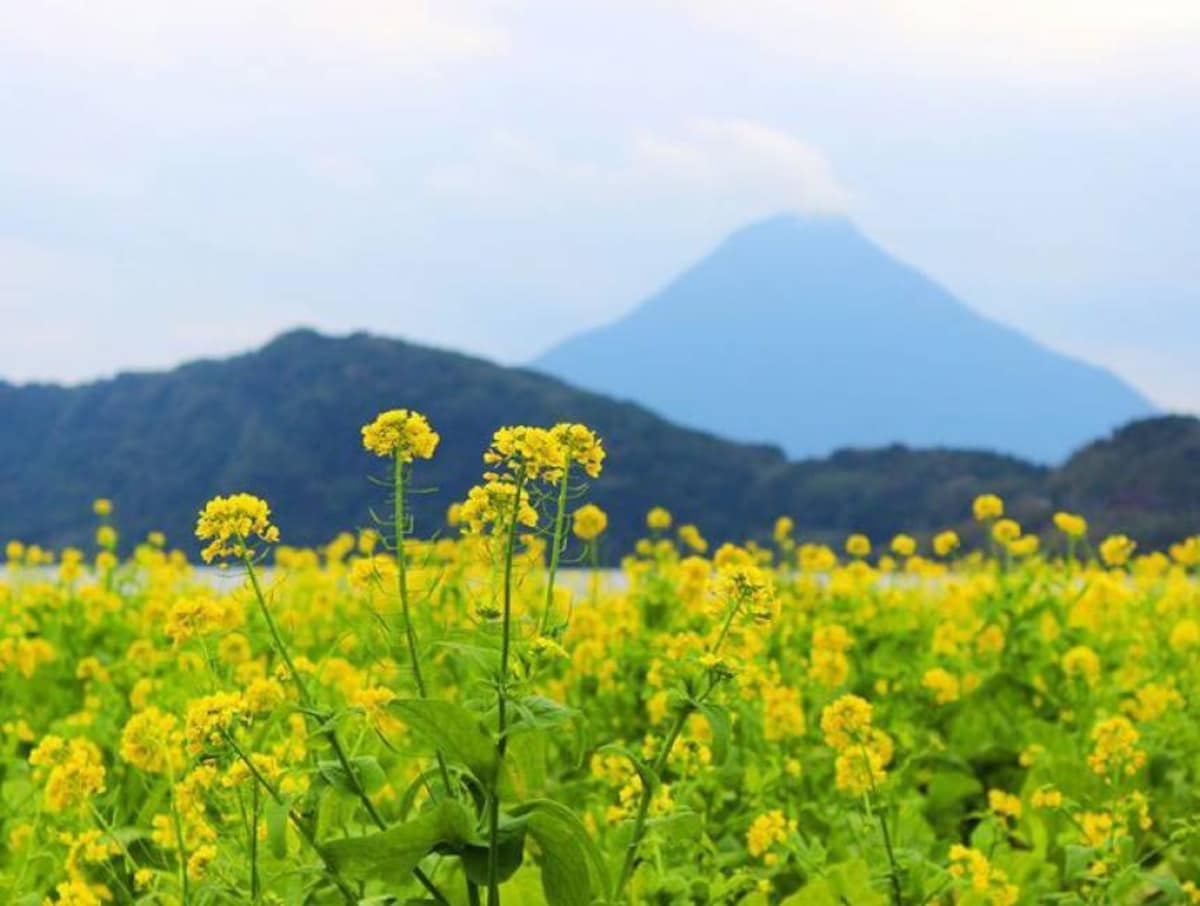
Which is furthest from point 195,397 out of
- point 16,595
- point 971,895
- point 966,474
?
point 971,895

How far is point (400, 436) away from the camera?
236 cm

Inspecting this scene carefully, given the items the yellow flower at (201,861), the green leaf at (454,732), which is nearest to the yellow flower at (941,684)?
the yellow flower at (201,861)

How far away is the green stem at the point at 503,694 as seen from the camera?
2221 mm

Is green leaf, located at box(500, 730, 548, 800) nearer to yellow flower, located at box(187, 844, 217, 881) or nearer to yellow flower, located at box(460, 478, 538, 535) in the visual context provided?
yellow flower, located at box(460, 478, 538, 535)

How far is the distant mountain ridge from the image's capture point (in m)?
30.1

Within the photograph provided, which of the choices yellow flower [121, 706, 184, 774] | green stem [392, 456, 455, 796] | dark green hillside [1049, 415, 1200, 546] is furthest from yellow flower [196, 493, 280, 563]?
dark green hillside [1049, 415, 1200, 546]

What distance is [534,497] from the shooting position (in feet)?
7.98

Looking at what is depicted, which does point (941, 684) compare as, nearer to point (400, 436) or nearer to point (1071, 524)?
point (1071, 524)

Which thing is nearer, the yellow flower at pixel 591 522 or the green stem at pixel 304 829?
the green stem at pixel 304 829

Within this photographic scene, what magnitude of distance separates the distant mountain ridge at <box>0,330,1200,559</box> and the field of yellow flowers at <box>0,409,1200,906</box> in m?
20.2

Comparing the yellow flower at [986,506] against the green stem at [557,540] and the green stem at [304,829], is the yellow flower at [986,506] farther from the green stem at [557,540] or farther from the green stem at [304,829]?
the green stem at [304,829]

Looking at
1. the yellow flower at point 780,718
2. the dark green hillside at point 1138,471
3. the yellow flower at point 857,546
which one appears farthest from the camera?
the dark green hillside at point 1138,471

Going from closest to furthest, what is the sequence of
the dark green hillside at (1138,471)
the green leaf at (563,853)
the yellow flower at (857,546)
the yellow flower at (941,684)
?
1. the green leaf at (563,853)
2. the yellow flower at (941,684)
3. the yellow flower at (857,546)
4. the dark green hillside at (1138,471)

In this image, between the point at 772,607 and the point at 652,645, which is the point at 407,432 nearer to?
the point at 772,607
